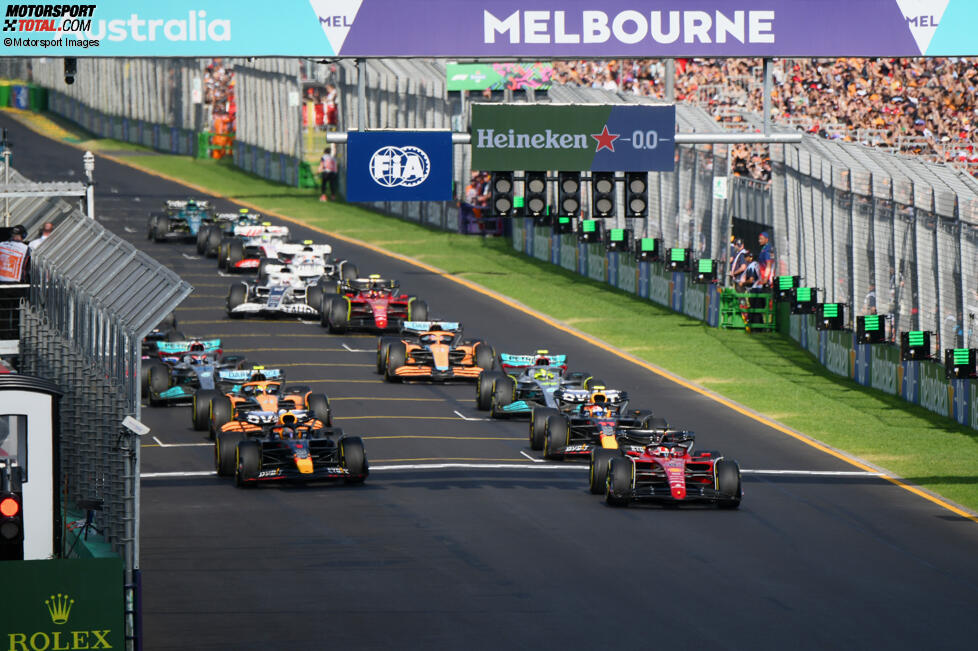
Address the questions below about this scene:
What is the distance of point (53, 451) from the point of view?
18.1 metres

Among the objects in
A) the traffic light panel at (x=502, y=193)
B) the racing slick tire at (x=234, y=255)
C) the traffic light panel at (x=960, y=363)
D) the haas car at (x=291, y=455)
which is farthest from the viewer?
the racing slick tire at (x=234, y=255)

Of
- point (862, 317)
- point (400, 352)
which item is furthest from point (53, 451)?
point (862, 317)

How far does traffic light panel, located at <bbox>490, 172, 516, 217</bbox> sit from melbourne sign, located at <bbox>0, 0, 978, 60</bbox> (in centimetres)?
337

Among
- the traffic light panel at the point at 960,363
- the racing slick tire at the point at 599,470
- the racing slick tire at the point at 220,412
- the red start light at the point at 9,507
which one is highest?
the red start light at the point at 9,507

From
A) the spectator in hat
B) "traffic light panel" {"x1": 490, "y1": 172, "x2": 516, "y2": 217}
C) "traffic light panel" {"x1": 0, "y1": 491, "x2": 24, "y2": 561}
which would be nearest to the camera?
"traffic light panel" {"x1": 0, "y1": 491, "x2": 24, "y2": 561}

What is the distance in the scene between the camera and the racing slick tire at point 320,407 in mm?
31250

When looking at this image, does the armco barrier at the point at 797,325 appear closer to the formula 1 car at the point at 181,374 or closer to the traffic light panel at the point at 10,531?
the formula 1 car at the point at 181,374

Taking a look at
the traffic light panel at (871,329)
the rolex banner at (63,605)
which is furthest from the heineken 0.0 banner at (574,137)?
the rolex banner at (63,605)

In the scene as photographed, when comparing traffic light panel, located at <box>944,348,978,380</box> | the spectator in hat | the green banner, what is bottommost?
traffic light panel, located at <box>944,348,978,380</box>

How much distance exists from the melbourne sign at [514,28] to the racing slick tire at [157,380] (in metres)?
11.7

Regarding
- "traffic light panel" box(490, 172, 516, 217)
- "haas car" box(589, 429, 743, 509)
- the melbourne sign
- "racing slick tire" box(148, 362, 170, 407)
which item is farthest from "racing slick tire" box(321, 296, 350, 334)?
the melbourne sign

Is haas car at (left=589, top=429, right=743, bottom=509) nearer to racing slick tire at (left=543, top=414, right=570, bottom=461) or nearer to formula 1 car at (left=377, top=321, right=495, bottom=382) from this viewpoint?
racing slick tire at (left=543, top=414, right=570, bottom=461)

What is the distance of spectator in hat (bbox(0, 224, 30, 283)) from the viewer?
25.2 metres

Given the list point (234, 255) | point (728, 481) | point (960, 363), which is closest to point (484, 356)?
point (960, 363)
